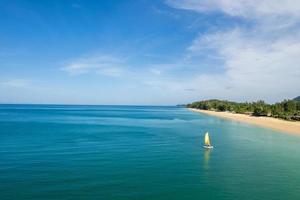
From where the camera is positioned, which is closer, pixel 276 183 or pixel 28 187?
pixel 28 187

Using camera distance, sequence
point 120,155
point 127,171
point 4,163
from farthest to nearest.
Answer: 1. point 120,155
2. point 4,163
3. point 127,171

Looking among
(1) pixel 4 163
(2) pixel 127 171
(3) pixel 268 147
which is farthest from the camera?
(3) pixel 268 147

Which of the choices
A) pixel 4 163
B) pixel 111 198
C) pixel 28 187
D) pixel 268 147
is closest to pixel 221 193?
pixel 111 198

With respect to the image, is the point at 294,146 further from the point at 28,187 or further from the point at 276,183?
the point at 28,187

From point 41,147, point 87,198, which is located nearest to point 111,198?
point 87,198

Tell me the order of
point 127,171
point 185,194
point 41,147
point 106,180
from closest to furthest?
point 185,194, point 106,180, point 127,171, point 41,147

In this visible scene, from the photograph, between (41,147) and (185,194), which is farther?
(41,147)

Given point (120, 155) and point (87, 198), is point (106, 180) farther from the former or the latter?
point (120, 155)

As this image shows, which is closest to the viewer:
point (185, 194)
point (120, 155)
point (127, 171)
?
point (185, 194)

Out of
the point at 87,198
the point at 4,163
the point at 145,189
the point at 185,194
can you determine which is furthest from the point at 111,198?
the point at 4,163
